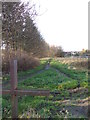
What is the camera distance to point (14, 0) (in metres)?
9.34

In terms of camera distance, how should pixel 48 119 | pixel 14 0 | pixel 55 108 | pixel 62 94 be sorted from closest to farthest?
pixel 48 119
pixel 55 108
pixel 62 94
pixel 14 0

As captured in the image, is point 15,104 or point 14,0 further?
point 14,0

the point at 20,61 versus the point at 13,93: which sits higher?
the point at 20,61

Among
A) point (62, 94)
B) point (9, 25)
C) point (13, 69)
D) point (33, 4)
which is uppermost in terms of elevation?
point (33, 4)

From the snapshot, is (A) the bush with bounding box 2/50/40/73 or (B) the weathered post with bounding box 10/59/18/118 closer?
(B) the weathered post with bounding box 10/59/18/118

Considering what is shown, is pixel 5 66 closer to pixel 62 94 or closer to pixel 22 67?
pixel 22 67

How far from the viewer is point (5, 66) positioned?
603 inches

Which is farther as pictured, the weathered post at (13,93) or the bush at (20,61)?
the bush at (20,61)

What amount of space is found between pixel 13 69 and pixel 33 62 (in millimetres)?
17698

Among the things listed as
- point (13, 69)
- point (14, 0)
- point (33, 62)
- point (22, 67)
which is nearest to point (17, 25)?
point (14, 0)

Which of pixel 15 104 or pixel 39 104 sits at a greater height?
pixel 15 104

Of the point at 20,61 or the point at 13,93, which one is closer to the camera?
the point at 13,93

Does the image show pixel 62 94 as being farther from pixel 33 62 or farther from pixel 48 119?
pixel 33 62

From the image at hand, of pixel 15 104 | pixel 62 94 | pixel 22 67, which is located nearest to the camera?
pixel 15 104
